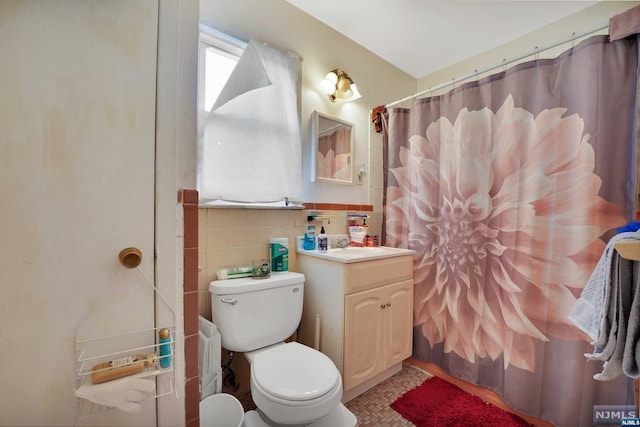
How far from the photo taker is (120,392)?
1.71ft

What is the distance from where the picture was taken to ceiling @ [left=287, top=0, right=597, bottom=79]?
5.13ft

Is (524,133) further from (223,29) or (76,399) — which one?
(76,399)

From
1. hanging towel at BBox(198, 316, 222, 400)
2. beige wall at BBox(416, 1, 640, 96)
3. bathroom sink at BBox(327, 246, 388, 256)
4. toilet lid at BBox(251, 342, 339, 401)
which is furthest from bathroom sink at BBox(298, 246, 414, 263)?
beige wall at BBox(416, 1, 640, 96)

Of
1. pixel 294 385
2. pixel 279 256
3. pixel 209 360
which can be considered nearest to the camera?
pixel 294 385

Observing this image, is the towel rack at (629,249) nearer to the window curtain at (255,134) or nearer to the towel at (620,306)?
the towel at (620,306)

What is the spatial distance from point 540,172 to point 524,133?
226 mm

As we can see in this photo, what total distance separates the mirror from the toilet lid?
41.9 inches

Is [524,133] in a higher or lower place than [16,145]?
higher

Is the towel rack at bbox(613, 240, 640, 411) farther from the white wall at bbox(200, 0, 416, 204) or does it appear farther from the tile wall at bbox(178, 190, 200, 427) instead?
the white wall at bbox(200, 0, 416, 204)

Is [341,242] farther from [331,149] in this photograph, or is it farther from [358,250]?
[331,149]

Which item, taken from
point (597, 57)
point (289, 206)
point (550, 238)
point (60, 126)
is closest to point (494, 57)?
point (597, 57)

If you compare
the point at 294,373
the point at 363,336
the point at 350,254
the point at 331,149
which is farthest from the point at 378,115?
the point at 294,373

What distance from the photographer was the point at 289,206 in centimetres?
152

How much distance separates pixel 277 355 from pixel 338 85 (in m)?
1.73
